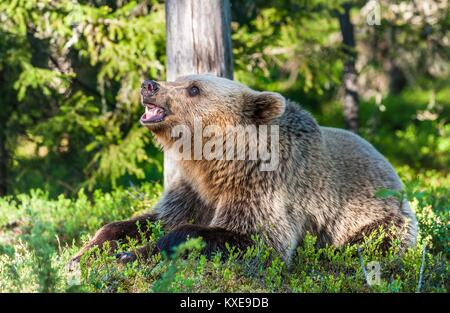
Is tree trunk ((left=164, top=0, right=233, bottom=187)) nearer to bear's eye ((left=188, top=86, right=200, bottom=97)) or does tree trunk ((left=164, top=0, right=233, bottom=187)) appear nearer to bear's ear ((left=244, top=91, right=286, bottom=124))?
bear's eye ((left=188, top=86, right=200, bottom=97))

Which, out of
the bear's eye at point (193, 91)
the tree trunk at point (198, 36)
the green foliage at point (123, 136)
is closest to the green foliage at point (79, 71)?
the green foliage at point (123, 136)

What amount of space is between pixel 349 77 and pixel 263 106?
6485mm

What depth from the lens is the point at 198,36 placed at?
23.3ft

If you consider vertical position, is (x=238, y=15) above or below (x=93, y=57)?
above

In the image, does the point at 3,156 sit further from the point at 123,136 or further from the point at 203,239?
the point at 203,239

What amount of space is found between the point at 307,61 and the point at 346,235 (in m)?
4.58

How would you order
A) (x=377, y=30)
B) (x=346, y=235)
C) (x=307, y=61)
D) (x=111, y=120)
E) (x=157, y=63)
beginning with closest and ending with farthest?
(x=346, y=235)
(x=157, y=63)
(x=111, y=120)
(x=307, y=61)
(x=377, y=30)

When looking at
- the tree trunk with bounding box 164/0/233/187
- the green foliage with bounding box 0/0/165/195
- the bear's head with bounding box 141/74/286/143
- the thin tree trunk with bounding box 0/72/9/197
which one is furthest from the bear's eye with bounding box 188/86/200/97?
the thin tree trunk with bounding box 0/72/9/197

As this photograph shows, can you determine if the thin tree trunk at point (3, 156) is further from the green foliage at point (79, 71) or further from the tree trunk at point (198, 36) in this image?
the tree trunk at point (198, 36)

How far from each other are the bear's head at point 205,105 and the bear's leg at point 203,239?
954mm

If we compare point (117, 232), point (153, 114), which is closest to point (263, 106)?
point (153, 114)

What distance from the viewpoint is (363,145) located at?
6641 millimetres

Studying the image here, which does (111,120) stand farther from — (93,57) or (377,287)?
(377,287)
